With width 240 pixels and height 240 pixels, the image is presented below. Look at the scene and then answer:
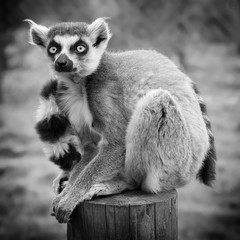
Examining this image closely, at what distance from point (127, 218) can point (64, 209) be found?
516 mm

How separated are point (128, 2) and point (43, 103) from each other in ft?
19.4

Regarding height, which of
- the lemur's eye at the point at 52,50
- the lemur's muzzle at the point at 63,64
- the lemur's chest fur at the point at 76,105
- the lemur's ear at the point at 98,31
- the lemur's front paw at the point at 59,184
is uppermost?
the lemur's ear at the point at 98,31

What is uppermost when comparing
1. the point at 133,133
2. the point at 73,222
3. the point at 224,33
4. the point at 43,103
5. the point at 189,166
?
the point at 224,33

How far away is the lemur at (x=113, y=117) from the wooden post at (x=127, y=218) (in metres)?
0.12

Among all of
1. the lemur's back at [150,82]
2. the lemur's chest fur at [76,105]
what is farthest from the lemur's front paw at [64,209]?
the lemur's back at [150,82]

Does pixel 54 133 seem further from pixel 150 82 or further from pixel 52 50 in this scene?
pixel 150 82

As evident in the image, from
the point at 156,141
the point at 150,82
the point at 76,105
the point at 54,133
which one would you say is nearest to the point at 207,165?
the point at 156,141

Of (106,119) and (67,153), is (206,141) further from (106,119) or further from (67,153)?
(67,153)

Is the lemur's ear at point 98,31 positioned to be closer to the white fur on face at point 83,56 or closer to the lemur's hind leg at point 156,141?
the white fur on face at point 83,56

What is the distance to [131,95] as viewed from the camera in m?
3.47

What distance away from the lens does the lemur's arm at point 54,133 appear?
131 inches

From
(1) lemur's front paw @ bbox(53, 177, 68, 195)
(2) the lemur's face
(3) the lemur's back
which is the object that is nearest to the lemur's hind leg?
(3) the lemur's back

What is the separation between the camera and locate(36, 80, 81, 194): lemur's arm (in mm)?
3336

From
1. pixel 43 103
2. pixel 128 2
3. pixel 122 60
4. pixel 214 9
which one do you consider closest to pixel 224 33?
pixel 214 9
